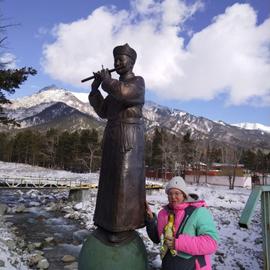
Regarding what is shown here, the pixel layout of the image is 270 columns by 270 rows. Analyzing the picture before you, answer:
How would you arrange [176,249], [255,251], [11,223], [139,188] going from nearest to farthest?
[176,249]
[139,188]
[255,251]
[11,223]

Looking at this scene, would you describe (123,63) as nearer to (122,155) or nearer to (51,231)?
(122,155)

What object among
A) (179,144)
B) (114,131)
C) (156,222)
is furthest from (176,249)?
(179,144)

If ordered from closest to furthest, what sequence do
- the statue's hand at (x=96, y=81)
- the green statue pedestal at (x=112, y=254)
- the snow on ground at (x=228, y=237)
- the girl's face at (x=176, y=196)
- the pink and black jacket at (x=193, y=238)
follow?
the pink and black jacket at (x=193, y=238)
the girl's face at (x=176, y=196)
the green statue pedestal at (x=112, y=254)
the statue's hand at (x=96, y=81)
the snow on ground at (x=228, y=237)

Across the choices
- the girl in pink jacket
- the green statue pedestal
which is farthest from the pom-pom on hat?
the green statue pedestal

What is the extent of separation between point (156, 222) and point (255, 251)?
1261cm

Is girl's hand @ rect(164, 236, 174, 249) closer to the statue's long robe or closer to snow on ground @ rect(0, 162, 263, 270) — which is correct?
the statue's long robe

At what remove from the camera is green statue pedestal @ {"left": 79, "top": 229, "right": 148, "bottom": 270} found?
4238 millimetres

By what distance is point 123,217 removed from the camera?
14.3 ft

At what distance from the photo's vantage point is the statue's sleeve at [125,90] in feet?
14.2

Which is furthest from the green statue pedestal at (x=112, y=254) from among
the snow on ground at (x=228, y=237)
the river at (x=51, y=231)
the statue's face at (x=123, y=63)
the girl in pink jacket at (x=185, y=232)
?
the river at (x=51, y=231)

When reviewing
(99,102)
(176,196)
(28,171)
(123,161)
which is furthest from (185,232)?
(28,171)

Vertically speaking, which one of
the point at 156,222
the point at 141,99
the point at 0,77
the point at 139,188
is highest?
the point at 0,77

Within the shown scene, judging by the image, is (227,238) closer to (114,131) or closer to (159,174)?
Answer: (114,131)

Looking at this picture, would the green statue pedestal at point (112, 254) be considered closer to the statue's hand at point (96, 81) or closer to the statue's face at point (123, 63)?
the statue's hand at point (96, 81)
